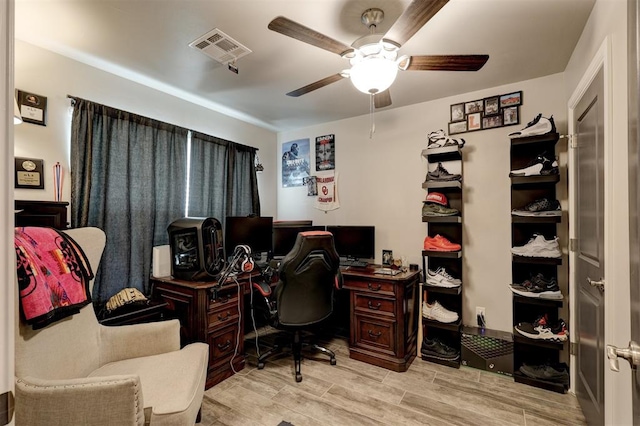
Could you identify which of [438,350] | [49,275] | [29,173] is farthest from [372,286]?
[29,173]

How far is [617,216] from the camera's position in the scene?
1.37 m

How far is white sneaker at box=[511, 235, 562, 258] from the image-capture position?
227cm

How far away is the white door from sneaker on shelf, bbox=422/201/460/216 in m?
0.88

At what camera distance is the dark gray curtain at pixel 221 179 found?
10.00 feet

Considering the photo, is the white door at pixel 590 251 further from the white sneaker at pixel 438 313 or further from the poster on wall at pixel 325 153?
the poster on wall at pixel 325 153

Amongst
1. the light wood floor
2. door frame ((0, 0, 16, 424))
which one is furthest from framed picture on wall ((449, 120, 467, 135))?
door frame ((0, 0, 16, 424))

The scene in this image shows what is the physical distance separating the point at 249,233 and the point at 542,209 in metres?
2.64

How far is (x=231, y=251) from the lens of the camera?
301cm

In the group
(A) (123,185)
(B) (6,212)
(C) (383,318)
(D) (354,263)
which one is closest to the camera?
(B) (6,212)

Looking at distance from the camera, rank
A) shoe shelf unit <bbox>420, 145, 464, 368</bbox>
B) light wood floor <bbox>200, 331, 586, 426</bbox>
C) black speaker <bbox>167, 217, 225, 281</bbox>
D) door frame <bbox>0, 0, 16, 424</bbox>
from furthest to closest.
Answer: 1. shoe shelf unit <bbox>420, 145, 464, 368</bbox>
2. black speaker <bbox>167, 217, 225, 281</bbox>
3. light wood floor <bbox>200, 331, 586, 426</bbox>
4. door frame <bbox>0, 0, 16, 424</bbox>

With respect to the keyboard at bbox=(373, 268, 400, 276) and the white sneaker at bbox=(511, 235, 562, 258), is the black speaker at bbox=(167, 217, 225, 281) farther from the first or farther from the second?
the white sneaker at bbox=(511, 235, 562, 258)

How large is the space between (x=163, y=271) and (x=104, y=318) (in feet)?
1.88

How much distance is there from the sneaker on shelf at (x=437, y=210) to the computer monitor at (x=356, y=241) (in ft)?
2.11

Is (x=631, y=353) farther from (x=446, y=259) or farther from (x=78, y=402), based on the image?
(x=446, y=259)
